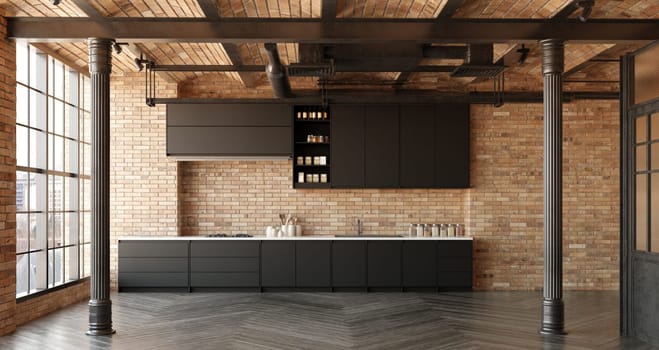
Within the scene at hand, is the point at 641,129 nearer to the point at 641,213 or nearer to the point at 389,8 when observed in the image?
the point at 641,213

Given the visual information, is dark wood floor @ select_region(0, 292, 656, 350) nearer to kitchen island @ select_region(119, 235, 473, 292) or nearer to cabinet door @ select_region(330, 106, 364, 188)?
kitchen island @ select_region(119, 235, 473, 292)

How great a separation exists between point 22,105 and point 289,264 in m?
4.38

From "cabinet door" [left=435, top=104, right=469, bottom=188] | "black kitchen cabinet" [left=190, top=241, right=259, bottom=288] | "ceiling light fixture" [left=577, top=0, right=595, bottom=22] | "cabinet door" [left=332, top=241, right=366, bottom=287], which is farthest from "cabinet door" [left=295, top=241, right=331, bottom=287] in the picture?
"ceiling light fixture" [left=577, top=0, right=595, bottom=22]

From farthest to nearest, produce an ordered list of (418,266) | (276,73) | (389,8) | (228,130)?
1. (228,130)
2. (418,266)
3. (276,73)
4. (389,8)

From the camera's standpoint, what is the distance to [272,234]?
9.95 metres

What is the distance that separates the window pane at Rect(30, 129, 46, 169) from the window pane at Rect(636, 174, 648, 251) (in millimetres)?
7225

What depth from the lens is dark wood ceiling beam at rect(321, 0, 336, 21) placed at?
6.08m

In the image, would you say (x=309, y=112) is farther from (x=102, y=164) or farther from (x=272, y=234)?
(x=102, y=164)

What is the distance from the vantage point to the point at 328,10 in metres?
6.28

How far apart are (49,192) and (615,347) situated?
23.5 ft

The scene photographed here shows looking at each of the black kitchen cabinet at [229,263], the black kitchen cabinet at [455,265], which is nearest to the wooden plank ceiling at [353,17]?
the black kitchen cabinet at [229,263]

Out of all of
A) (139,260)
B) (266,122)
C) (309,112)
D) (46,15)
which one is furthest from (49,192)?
(309,112)

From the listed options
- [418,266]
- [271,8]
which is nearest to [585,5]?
[271,8]

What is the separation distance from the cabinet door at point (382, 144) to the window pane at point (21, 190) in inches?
196
